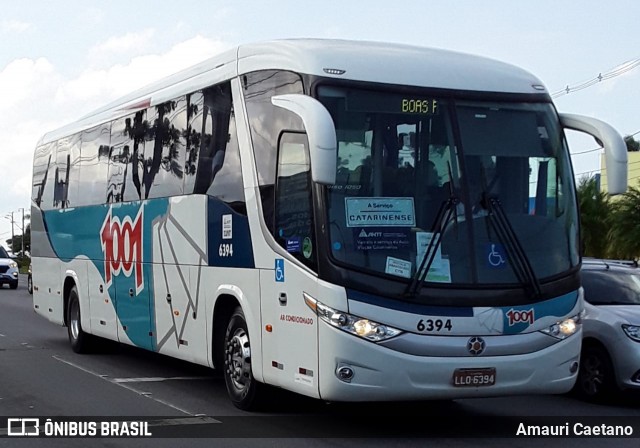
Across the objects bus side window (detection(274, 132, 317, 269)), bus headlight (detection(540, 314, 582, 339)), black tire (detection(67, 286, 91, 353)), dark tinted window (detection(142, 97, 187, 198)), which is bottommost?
black tire (detection(67, 286, 91, 353))

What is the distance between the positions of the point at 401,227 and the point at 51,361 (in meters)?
8.00

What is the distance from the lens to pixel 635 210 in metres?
39.6

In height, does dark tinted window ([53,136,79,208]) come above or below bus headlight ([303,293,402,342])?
above

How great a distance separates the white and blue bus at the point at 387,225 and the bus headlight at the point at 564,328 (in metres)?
0.02

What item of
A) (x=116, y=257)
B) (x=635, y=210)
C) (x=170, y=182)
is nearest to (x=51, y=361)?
(x=116, y=257)

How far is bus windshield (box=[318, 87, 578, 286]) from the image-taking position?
29.7 ft

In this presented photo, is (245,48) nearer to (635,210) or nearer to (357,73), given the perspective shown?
(357,73)

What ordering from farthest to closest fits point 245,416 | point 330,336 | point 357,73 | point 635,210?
point 635,210 < point 245,416 < point 357,73 < point 330,336

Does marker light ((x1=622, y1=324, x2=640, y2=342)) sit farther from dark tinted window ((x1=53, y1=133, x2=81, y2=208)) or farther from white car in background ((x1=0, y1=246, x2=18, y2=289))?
white car in background ((x1=0, y1=246, x2=18, y2=289))

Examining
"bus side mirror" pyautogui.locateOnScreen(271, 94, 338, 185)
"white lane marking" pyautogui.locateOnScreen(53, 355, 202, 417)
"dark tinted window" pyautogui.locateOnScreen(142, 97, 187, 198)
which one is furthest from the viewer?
"dark tinted window" pyautogui.locateOnScreen(142, 97, 187, 198)

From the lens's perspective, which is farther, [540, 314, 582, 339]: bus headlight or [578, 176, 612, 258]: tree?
[578, 176, 612, 258]: tree

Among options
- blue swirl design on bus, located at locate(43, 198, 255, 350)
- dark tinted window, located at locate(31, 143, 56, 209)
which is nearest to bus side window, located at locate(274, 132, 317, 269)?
blue swirl design on bus, located at locate(43, 198, 255, 350)

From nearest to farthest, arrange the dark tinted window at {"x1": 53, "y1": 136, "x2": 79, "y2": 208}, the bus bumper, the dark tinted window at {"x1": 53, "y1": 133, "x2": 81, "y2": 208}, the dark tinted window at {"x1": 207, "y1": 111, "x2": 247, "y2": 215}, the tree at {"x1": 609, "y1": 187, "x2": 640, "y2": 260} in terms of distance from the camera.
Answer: the bus bumper, the dark tinted window at {"x1": 207, "y1": 111, "x2": 247, "y2": 215}, the dark tinted window at {"x1": 53, "y1": 133, "x2": 81, "y2": 208}, the dark tinted window at {"x1": 53, "y1": 136, "x2": 79, "y2": 208}, the tree at {"x1": 609, "y1": 187, "x2": 640, "y2": 260}

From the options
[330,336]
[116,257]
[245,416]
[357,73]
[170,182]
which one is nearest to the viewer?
[330,336]
